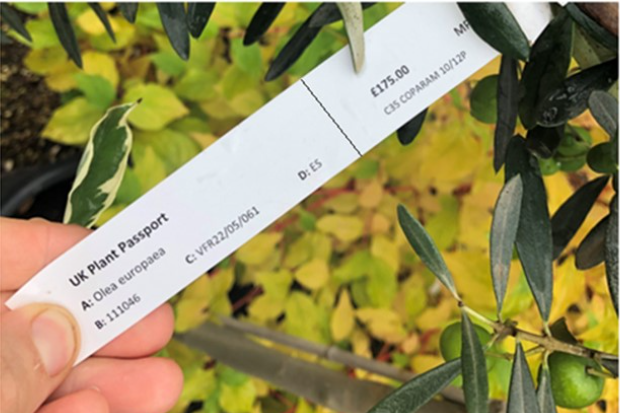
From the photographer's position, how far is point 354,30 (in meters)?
0.44

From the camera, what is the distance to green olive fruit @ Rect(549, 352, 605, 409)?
0.47 meters

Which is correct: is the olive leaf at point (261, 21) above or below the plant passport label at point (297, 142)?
above

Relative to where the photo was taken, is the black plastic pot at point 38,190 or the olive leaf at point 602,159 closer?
the olive leaf at point 602,159

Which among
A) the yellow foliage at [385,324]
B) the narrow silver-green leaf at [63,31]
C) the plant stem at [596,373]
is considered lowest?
the yellow foliage at [385,324]

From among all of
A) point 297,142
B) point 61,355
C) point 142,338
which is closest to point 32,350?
point 61,355

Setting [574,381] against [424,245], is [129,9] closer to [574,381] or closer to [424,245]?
[424,245]

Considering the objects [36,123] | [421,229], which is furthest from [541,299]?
[36,123]

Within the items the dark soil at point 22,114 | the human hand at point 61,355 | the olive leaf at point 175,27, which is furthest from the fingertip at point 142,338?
the dark soil at point 22,114

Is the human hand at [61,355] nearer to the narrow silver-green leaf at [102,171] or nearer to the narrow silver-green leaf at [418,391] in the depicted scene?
the narrow silver-green leaf at [102,171]

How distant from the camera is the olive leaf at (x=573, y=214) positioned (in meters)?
0.57

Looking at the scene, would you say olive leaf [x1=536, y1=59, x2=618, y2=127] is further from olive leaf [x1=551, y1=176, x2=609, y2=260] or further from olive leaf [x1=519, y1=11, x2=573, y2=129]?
olive leaf [x1=551, y1=176, x2=609, y2=260]

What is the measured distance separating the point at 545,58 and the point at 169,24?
0.30 m

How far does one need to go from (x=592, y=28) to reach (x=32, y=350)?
0.48 meters

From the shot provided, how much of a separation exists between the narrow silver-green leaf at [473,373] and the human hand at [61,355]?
11.5 inches
